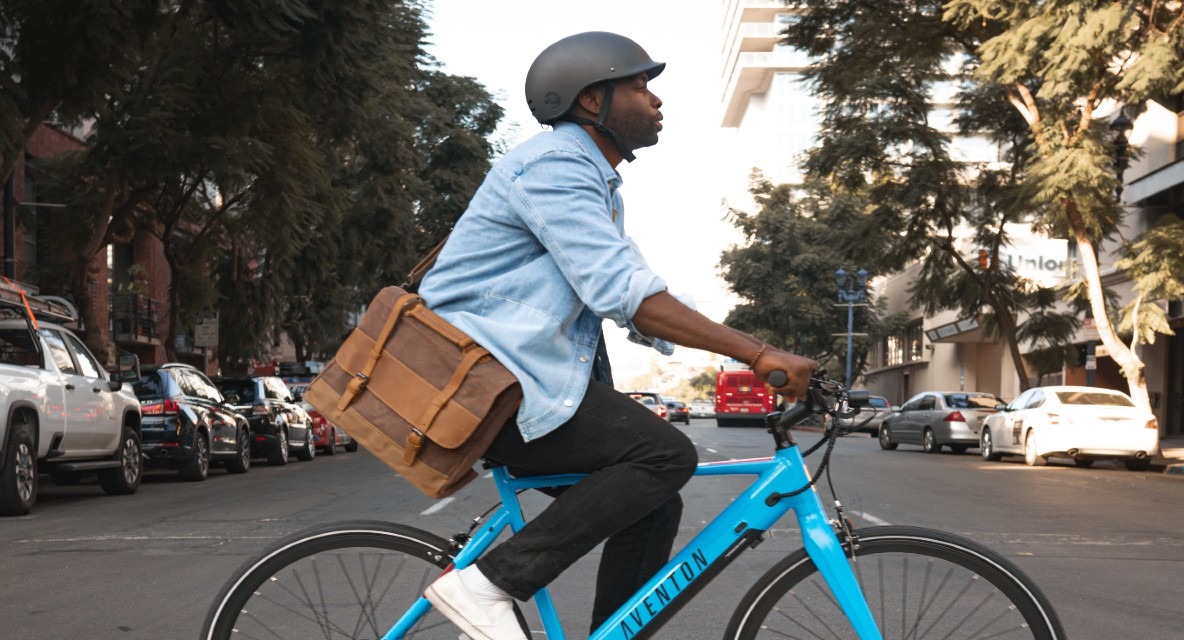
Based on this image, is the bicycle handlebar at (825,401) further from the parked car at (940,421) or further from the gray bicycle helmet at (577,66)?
the parked car at (940,421)

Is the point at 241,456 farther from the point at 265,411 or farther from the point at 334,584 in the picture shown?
the point at 334,584

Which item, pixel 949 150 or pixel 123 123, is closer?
pixel 123 123

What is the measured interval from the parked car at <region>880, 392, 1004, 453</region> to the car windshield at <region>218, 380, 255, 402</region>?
13.6 metres

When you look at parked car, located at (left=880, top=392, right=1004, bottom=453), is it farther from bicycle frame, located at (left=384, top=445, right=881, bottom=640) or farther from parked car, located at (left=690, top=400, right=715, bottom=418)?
parked car, located at (left=690, top=400, right=715, bottom=418)

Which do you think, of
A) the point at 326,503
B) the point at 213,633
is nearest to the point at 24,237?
the point at 326,503

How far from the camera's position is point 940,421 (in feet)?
90.6

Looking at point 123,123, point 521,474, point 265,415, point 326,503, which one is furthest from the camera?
point 265,415

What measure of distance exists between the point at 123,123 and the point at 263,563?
17.2m

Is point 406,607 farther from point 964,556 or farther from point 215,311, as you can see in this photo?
point 215,311

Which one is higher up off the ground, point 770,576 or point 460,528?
point 770,576

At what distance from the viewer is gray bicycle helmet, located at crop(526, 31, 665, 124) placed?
10.4ft

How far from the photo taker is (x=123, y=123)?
63.1 ft

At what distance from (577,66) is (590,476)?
3.12 ft

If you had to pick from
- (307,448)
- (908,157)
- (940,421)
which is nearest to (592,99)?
(307,448)
